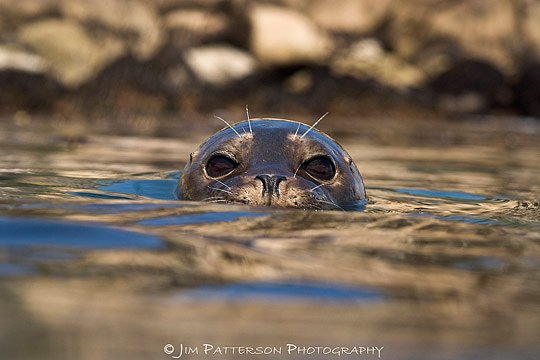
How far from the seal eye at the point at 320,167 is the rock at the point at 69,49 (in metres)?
12.0

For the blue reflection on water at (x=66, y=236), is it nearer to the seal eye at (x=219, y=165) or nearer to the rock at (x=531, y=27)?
the seal eye at (x=219, y=165)

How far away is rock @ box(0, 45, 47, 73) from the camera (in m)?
15.8

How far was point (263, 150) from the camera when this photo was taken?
4645 mm

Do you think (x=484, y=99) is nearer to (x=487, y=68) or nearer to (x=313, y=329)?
(x=487, y=68)

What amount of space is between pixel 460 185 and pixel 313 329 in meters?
4.46

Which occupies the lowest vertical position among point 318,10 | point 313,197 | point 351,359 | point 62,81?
point 351,359

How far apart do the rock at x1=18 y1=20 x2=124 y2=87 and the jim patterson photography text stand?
14585 millimetres

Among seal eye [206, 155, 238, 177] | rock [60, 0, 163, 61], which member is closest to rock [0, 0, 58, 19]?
rock [60, 0, 163, 61]

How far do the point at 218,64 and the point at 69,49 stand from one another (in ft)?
8.96

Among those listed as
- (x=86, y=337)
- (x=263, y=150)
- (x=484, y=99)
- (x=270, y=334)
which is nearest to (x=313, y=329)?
(x=270, y=334)

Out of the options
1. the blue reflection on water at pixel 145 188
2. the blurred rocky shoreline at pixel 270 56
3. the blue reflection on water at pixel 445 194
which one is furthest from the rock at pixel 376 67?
the blue reflection on water at pixel 145 188

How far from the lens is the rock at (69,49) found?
16391 mm

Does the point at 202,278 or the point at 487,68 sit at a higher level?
the point at 487,68

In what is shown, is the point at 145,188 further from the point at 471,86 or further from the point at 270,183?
the point at 471,86
